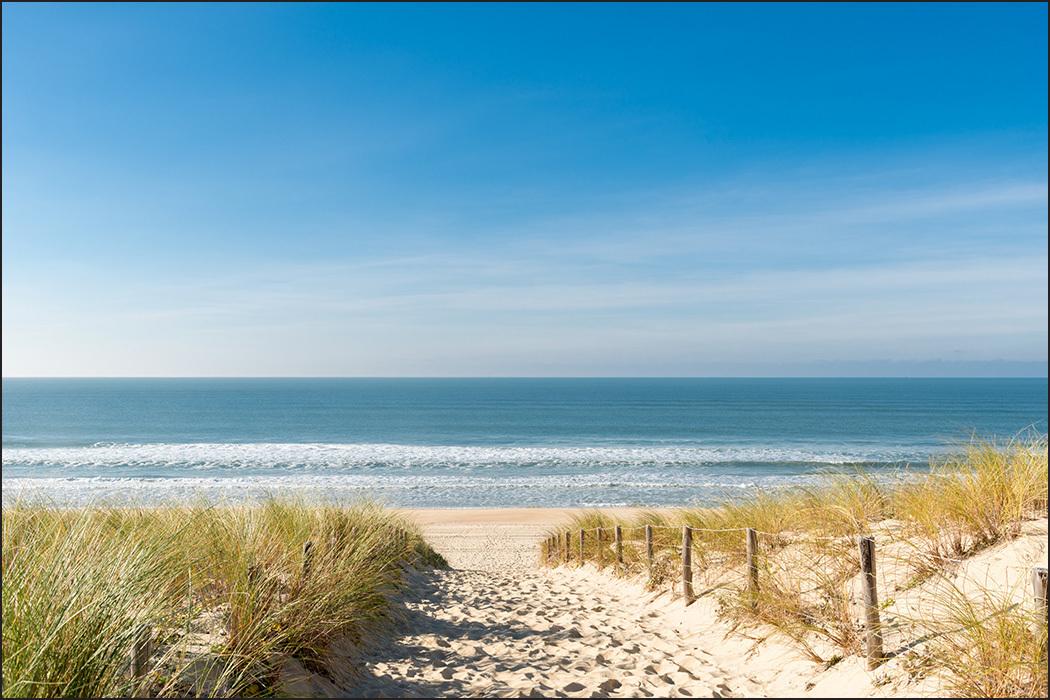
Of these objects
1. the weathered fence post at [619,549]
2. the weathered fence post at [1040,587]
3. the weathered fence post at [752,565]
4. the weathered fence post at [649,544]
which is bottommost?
the weathered fence post at [619,549]

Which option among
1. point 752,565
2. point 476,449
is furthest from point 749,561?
point 476,449

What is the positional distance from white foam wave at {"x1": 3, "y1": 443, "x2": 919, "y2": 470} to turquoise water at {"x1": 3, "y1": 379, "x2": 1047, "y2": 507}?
157mm

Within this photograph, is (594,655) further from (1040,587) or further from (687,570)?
(1040,587)

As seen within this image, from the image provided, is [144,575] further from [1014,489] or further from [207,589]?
[1014,489]

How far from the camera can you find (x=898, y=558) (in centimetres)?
591

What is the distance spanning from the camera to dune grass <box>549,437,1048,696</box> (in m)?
3.99

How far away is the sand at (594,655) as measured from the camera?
4.81 m

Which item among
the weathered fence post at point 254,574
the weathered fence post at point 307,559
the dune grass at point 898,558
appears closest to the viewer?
the dune grass at point 898,558

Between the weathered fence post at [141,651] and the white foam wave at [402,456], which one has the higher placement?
the weathered fence post at [141,651]

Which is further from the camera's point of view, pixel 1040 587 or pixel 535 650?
pixel 535 650

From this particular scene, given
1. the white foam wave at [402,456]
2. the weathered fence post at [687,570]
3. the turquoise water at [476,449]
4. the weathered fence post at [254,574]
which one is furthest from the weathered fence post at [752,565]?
the white foam wave at [402,456]

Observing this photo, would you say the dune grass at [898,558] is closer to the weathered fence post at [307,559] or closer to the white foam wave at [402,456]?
the weathered fence post at [307,559]

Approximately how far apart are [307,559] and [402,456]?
4010 cm

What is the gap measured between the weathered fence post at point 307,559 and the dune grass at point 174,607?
0.05 ft
